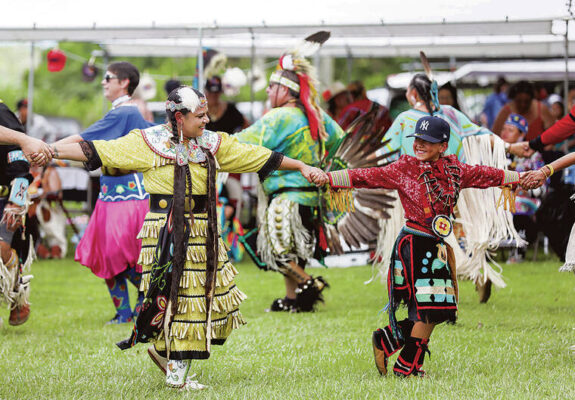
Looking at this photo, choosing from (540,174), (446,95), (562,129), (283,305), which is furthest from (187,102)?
(446,95)

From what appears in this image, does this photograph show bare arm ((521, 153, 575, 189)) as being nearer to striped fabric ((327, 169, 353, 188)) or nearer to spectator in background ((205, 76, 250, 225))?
striped fabric ((327, 169, 353, 188))

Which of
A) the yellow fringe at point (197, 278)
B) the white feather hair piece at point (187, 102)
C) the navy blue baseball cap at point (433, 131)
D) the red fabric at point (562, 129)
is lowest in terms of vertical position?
the yellow fringe at point (197, 278)

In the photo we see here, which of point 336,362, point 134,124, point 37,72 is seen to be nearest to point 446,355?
point 336,362

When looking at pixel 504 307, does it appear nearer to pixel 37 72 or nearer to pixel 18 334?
pixel 18 334

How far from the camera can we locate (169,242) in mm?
3662

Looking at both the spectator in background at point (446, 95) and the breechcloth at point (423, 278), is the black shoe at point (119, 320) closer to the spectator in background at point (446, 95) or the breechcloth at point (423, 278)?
the breechcloth at point (423, 278)

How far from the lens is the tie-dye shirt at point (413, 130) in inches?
216

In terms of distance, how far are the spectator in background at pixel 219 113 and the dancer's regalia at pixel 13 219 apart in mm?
3753

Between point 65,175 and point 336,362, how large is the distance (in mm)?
7533

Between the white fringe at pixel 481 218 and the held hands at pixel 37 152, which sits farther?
the white fringe at pixel 481 218

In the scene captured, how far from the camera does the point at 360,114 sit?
6184 mm

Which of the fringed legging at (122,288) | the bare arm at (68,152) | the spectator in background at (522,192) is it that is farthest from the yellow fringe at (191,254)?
the spectator in background at (522,192)

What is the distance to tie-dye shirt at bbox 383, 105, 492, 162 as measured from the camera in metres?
5.48

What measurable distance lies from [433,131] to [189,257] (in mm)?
1316
